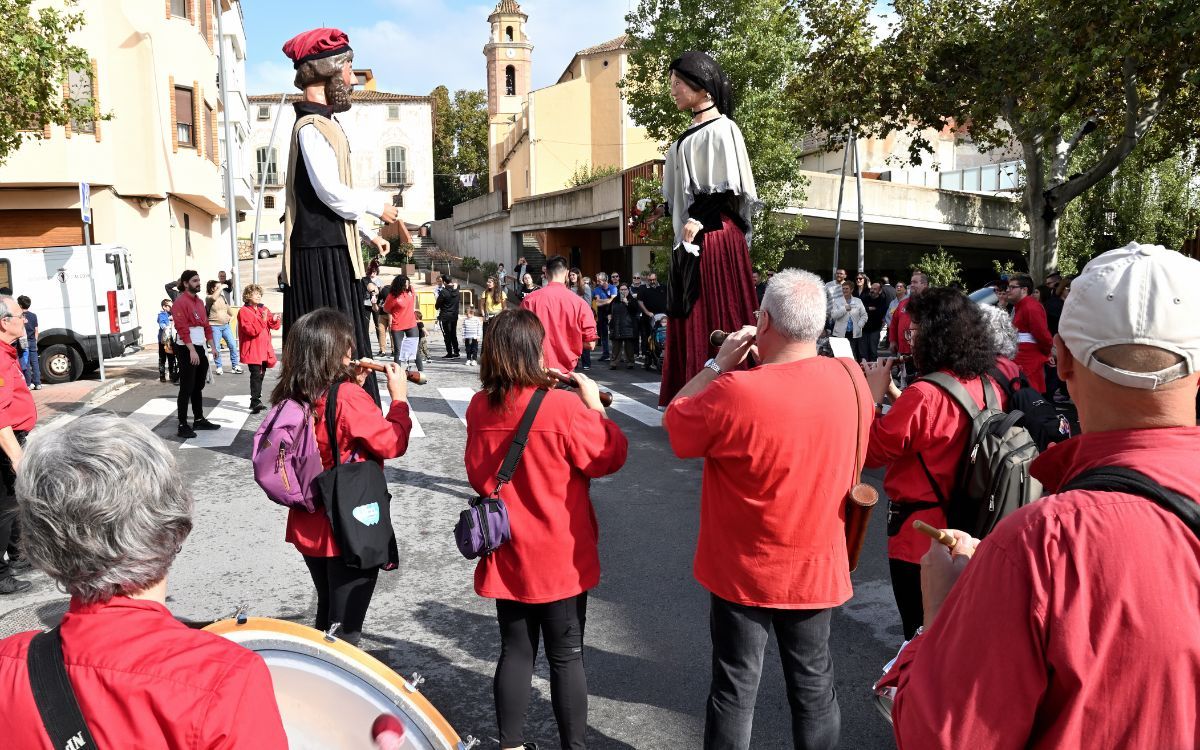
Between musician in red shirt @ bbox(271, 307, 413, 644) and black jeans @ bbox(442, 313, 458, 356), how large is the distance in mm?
16071

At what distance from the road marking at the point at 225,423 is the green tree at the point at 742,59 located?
12.5m

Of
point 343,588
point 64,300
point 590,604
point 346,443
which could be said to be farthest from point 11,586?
point 64,300

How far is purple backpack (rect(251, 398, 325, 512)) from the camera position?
12.0 feet

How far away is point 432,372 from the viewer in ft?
55.7

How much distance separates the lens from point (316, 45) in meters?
4.73

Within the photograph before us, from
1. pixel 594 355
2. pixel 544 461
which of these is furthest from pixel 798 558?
pixel 594 355

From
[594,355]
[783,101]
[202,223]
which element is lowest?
[594,355]

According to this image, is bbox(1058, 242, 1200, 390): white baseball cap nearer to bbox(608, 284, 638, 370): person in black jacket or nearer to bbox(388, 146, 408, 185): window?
bbox(608, 284, 638, 370): person in black jacket

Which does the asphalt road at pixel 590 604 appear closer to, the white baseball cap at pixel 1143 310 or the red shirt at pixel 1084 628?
the red shirt at pixel 1084 628

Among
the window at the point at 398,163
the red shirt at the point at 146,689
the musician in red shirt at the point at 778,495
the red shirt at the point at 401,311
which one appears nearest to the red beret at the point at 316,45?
the musician in red shirt at the point at 778,495

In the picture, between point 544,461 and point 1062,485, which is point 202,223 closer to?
point 544,461

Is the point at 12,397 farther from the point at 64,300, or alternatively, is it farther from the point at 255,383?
the point at 64,300

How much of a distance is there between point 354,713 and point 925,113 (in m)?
15.7

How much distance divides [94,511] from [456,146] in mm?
74989
